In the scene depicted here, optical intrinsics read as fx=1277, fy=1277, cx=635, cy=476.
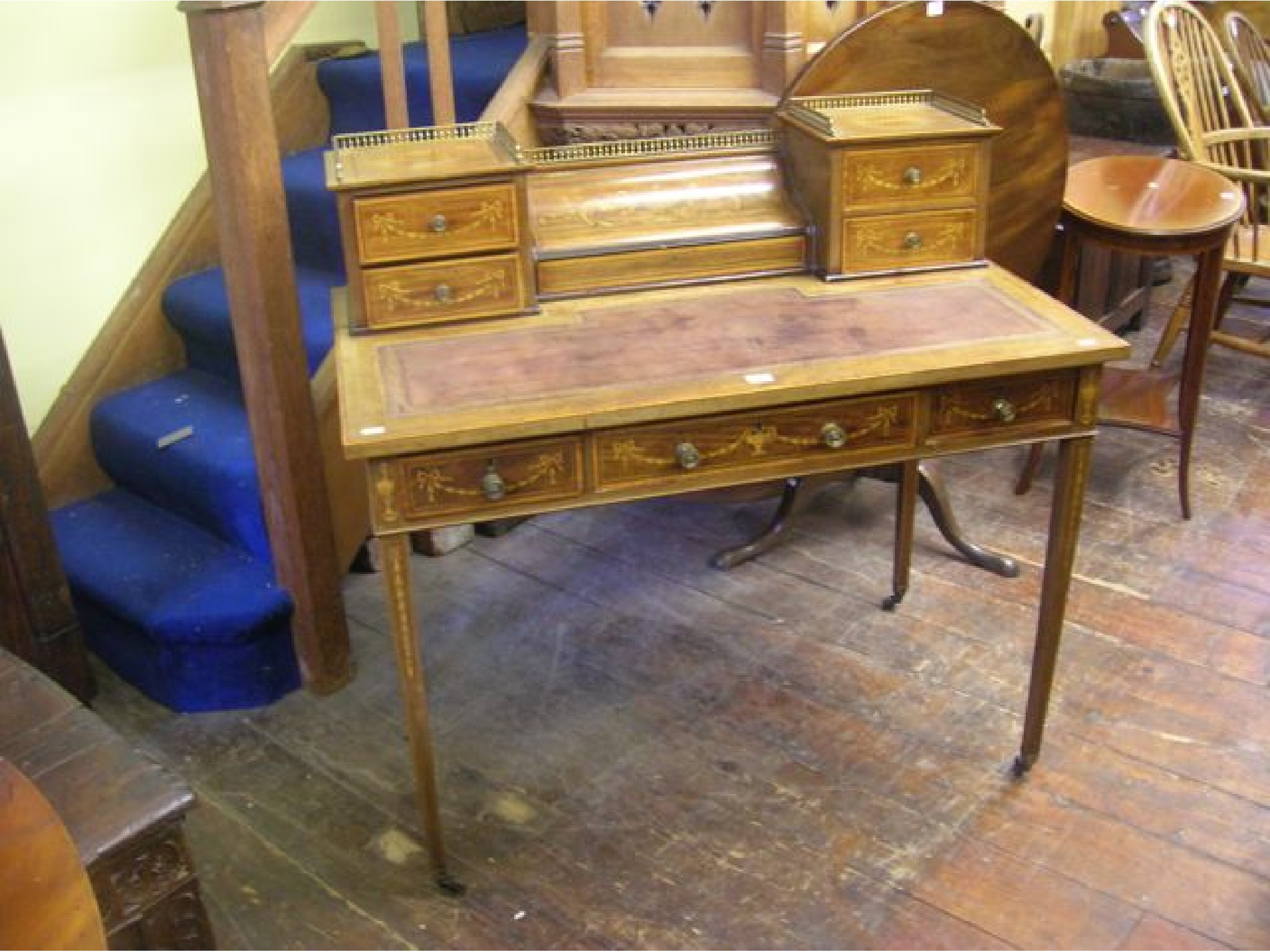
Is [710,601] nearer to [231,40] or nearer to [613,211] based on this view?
[613,211]

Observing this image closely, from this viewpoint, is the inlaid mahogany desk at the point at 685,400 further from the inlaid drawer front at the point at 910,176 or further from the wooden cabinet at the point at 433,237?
the inlaid drawer front at the point at 910,176

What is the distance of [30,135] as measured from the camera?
108 inches

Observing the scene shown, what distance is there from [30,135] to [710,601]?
1.79m

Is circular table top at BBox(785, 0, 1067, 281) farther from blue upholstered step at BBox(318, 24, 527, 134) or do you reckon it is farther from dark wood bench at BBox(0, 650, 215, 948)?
dark wood bench at BBox(0, 650, 215, 948)

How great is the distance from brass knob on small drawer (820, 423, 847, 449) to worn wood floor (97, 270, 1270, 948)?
2.36ft

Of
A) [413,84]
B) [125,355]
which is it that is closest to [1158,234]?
[413,84]

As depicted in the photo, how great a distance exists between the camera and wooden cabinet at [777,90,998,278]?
84.0 inches

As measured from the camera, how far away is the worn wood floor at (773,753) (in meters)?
2.03

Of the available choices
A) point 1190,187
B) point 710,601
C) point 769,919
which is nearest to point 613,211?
point 710,601

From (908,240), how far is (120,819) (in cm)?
151

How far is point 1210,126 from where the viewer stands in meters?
3.75

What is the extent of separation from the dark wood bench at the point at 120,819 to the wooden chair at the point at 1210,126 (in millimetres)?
2925

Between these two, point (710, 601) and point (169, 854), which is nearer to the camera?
point (169, 854)

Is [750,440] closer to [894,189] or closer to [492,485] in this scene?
[492,485]
